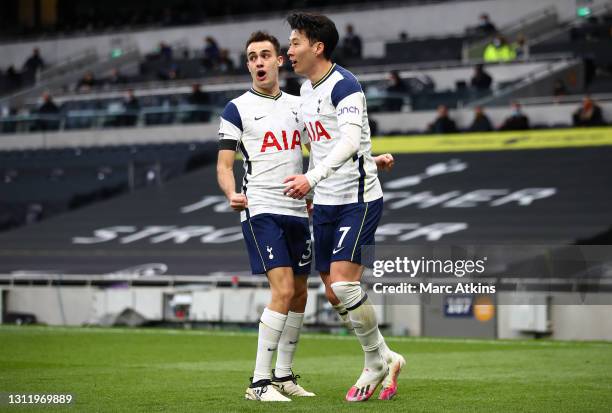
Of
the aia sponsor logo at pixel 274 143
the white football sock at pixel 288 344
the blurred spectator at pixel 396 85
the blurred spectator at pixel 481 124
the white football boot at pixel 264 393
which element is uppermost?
the blurred spectator at pixel 396 85

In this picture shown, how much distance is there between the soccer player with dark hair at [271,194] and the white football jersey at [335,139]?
24 cm

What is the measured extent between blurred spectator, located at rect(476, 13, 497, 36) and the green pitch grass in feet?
60.0

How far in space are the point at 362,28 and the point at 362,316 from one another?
30452 millimetres

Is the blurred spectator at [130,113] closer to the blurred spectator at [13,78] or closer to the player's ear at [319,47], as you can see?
the blurred spectator at [13,78]

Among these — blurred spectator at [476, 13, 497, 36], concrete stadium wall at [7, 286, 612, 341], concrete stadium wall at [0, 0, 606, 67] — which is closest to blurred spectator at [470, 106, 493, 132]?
blurred spectator at [476, 13, 497, 36]

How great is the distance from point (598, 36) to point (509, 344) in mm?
16284

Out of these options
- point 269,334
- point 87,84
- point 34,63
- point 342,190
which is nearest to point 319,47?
point 342,190

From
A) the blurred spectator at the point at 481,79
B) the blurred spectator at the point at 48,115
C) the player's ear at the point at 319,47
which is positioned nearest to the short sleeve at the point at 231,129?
the player's ear at the point at 319,47

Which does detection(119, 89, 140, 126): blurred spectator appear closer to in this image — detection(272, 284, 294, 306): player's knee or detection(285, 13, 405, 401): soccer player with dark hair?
detection(285, 13, 405, 401): soccer player with dark hair

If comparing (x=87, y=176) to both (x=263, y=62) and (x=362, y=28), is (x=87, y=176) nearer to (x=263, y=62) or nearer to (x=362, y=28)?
(x=362, y=28)

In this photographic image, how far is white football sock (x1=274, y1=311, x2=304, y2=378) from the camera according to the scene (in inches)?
312

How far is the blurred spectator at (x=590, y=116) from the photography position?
23.5 meters

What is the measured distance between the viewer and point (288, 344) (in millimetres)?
8000

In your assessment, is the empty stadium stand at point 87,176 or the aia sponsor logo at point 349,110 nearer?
the aia sponsor logo at point 349,110
